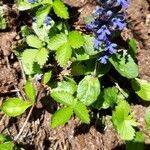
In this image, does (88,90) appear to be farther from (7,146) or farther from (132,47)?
(7,146)

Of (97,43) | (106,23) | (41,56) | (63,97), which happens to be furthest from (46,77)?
(106,23)

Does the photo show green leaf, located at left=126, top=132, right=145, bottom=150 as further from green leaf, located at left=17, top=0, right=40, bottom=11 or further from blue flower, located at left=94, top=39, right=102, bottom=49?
green leaf, located at left=17, top=0, right=40, bottom=11

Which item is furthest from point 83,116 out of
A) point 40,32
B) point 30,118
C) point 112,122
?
point 40,32

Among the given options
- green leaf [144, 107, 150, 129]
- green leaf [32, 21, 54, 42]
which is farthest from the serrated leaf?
green leaf [32, 21, 54, 42]

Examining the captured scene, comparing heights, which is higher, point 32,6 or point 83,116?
point 32,6

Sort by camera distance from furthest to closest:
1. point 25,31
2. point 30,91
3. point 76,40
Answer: point 25,31 → point 30,91 → point 76,40

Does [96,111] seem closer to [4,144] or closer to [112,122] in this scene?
[112,122]

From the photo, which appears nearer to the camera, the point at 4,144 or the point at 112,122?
the point at 4,144
